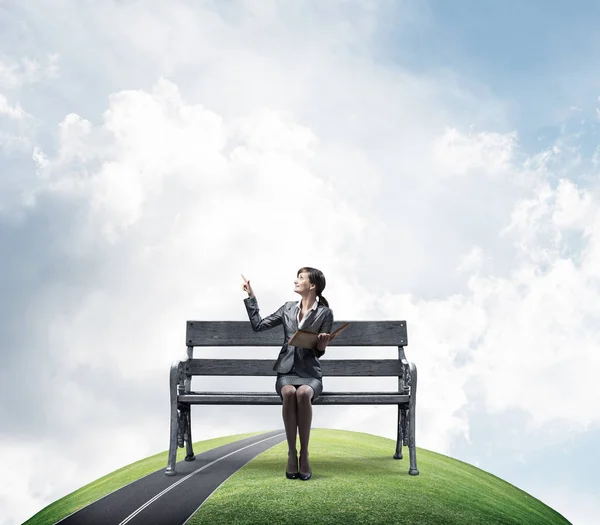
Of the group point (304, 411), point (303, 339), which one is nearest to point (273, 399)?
point (304, 411)

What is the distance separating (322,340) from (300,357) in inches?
12.1

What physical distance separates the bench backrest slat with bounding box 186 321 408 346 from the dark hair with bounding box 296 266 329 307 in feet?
3.08

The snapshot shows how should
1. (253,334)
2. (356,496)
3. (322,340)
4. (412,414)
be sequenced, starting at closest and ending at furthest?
1. (356,496)
2. (322,340)
3. (412,414)
4. (253,334)

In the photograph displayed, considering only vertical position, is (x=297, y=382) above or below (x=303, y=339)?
below

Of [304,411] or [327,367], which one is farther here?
[327,367]

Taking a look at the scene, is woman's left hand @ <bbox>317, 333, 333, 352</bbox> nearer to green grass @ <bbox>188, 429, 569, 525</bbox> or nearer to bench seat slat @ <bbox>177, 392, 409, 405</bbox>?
bench seat slat @ <bbox>177, 392, 409, 405</bbox>

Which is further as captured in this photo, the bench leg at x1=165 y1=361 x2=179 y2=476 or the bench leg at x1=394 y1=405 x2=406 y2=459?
the bench leg at x1=394 y1=405 x2=406 y2=459

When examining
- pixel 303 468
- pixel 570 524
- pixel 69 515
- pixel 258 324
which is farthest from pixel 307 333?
pixel 570 524

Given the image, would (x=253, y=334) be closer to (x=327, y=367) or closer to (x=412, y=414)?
(x=327, y=367)

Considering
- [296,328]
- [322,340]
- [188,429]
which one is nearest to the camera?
[322,340]

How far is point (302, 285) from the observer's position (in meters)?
6.54

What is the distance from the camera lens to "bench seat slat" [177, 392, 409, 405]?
6.49m

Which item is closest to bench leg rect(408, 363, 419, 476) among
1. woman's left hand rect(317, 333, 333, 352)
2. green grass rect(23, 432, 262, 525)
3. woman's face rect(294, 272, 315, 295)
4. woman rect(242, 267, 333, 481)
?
woman rect(242, 267, 333, 481)

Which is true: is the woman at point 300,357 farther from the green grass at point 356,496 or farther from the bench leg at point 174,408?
the bench leg at point 174,408
